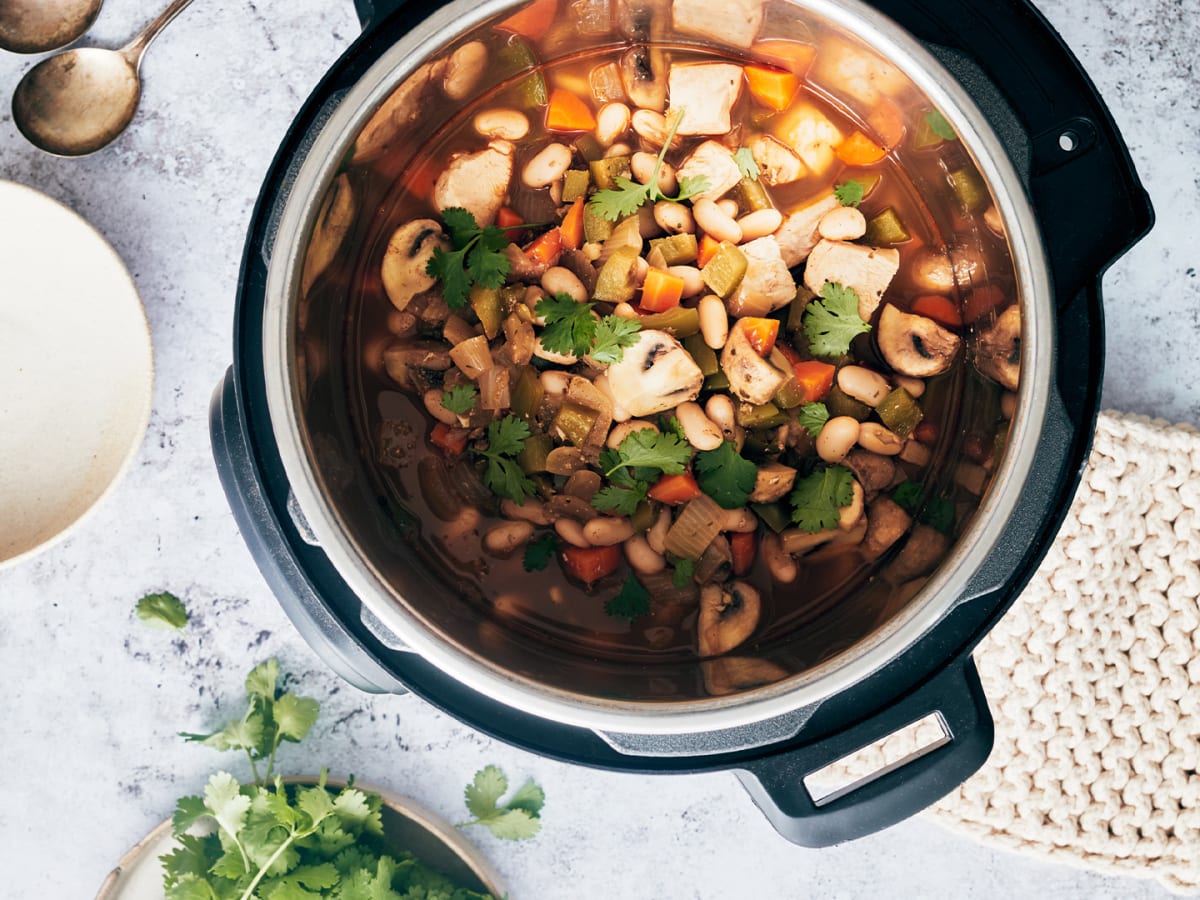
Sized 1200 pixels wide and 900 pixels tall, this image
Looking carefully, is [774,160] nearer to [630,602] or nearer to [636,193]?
[636,193]

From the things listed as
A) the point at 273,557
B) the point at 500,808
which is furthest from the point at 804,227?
the point at 500,808

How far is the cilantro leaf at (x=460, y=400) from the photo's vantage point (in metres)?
1.03

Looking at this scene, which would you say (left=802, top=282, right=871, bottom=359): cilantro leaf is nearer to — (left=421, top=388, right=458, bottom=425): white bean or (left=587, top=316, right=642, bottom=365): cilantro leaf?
(left=587, top=316, right=642, bottom=365): cilantro leaf

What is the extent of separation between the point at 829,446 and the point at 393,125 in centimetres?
54

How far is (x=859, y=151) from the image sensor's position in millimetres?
1090

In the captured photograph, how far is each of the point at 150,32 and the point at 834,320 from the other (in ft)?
2.87

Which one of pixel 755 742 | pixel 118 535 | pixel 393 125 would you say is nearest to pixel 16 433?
pixel 118 535

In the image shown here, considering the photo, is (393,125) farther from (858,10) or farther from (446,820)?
(446,820)

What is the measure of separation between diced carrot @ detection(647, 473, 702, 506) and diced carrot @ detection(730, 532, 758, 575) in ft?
0.21

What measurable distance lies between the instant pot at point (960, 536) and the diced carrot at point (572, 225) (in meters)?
0.19

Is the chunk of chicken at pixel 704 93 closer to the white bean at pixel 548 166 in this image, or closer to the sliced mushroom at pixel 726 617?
the white bean at pixel 548 166

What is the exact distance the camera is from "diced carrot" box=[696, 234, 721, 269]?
1067 millimetres

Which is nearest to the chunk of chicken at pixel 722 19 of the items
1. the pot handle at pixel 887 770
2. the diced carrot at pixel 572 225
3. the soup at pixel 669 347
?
the soup at pixel 669 347

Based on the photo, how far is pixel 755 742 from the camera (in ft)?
3.08
